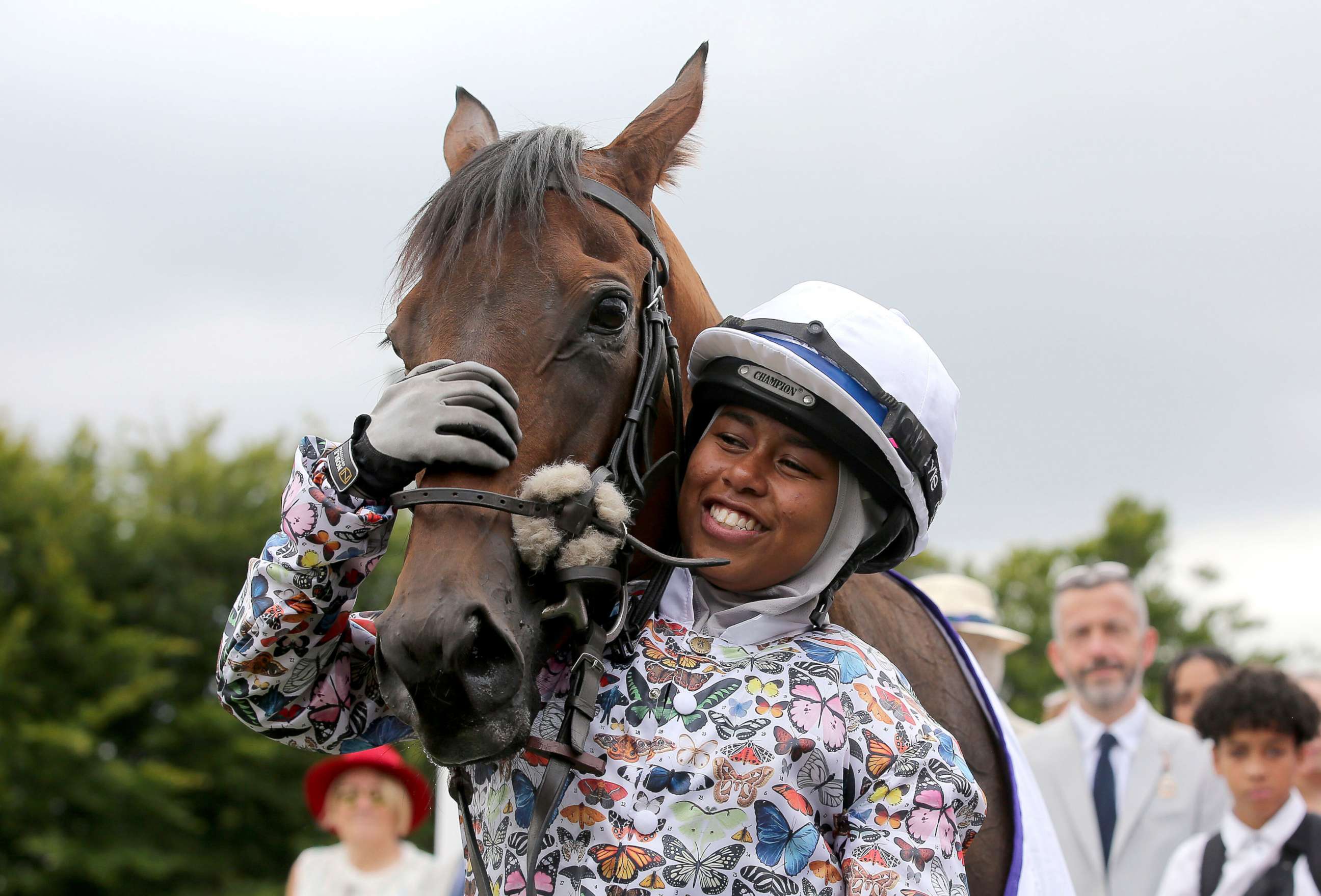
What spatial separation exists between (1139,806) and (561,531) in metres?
4.08

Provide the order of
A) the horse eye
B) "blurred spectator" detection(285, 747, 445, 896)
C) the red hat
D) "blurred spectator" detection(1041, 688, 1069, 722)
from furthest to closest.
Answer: "blurred spectator" detection(1041, 688, 1069, 722)
the red hat
"blurred spectator" detection(285, 747, 445, 896)
the horse eye

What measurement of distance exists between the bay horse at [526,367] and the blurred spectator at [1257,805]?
7.27 ft

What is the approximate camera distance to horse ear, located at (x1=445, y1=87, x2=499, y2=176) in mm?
2682

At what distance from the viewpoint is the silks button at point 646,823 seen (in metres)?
1.88

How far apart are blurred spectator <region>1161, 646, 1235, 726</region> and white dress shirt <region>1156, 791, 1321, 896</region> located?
6.08ft

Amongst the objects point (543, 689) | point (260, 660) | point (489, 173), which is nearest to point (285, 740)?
point (260, 660)

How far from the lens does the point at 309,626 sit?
1997 millimetres

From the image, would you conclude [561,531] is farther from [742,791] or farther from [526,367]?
[742,791]

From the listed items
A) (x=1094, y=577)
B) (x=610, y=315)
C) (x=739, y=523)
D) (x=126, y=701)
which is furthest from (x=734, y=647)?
(x=126, y=701)

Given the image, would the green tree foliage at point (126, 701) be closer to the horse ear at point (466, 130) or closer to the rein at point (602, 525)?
the horse ear at point (466, 130)

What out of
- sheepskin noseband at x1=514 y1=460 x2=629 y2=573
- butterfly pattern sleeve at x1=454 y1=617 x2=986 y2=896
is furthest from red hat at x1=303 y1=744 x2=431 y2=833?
sheepskin noseband at x1=514 y1=460 x2=629 y2=573

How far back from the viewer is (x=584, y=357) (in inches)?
79.7

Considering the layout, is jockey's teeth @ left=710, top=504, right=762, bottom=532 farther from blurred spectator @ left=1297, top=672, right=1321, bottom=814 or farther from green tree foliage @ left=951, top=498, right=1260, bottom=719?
green tree foliage @ left=951, top=498, right=1260, bottom=719

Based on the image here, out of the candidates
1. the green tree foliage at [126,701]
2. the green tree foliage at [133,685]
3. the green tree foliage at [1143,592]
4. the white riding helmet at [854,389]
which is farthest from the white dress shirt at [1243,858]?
the green tree foliage at [1143,592]
